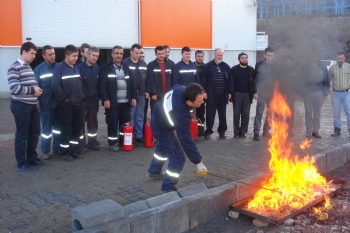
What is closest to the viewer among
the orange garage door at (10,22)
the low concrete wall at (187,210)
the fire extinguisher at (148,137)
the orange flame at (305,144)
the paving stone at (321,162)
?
the low concrete wall at (187,210)

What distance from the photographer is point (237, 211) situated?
548 cm

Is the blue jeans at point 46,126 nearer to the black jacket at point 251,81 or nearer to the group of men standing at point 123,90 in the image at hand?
the group of men standing at point 123,90

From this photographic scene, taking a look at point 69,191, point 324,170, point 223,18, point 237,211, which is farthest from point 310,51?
point 223,18

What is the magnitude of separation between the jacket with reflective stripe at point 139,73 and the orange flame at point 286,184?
2.96 meters

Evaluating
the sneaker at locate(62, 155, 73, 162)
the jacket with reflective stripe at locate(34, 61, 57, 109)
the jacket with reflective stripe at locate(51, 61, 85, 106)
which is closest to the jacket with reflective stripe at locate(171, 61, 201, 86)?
the jacket with reflective stripe at locate(51, 61, 85, 106)

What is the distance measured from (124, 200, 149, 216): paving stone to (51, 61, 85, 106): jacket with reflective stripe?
9.61 feet

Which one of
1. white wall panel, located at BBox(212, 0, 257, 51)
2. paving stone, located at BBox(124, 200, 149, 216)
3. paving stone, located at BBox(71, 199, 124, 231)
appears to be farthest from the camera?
white wall panel, located at BBox(212, 0, 257, 51)

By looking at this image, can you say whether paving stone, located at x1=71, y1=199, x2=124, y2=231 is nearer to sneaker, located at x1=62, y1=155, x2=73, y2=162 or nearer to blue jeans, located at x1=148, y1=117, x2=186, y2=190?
blue jeans, located at x1=148, y1=117, x2=186, y2=190

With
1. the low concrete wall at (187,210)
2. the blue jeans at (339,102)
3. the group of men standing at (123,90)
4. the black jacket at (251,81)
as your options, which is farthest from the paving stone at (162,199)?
the blue jeans at (339,102)

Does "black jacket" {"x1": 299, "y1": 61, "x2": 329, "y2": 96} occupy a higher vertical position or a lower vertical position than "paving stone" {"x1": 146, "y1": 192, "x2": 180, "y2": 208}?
higher

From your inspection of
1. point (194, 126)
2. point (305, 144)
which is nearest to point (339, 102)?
point (305, 144)

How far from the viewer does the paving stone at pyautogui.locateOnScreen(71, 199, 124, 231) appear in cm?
419

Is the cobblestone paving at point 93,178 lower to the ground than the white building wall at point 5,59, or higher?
lower

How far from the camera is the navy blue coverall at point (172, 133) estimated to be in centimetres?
536
